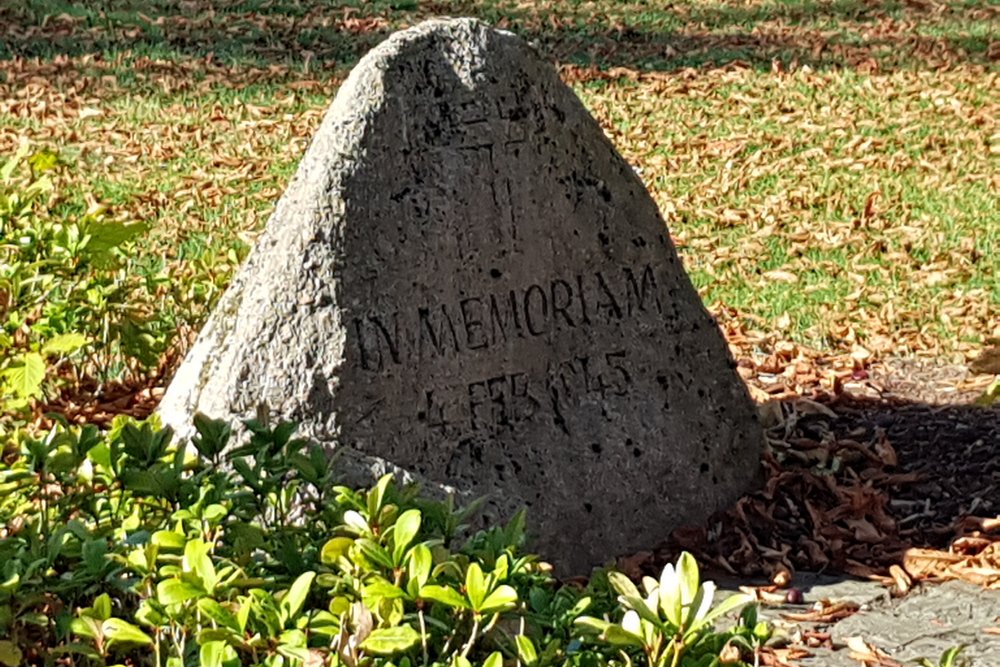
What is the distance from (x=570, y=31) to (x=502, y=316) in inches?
370

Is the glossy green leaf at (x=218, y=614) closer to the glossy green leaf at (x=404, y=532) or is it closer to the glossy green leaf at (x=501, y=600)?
the glossy green leaf at (x=404, y=532)

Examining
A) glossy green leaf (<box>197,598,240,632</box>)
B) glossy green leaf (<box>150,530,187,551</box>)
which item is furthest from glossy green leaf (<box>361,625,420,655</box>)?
glossy green leaf (<box>150,530,187,551</box>)

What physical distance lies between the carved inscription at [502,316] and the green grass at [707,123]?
62.3 inches

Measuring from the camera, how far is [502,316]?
457 centimetres

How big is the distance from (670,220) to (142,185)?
309cm

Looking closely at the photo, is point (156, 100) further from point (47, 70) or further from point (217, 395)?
point (217, 395)

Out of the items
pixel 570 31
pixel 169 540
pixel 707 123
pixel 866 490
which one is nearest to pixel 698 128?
pixel 707 123

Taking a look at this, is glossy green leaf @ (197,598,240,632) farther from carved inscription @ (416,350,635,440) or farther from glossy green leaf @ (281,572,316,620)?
carved inscription @ (416,350,635,440)

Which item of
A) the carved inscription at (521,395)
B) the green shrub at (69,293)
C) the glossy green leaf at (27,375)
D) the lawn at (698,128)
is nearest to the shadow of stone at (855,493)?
the carved inscription at (521,395)

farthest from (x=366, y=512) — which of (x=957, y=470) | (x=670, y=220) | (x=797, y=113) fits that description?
(x=797, y=113)

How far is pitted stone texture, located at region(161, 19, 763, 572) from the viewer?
4.24m

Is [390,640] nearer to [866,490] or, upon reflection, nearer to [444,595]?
[444,595]

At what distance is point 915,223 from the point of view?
8.48m

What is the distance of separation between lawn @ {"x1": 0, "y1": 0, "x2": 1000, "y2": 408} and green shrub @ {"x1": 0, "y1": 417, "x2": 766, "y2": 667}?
2553 mm
